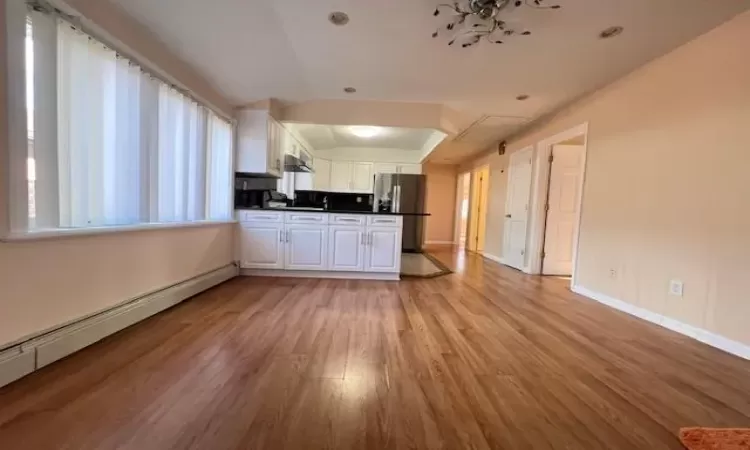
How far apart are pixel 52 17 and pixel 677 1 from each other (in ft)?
12.9

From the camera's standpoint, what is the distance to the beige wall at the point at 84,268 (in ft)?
5.54

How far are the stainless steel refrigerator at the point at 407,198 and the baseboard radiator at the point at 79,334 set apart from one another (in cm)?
523

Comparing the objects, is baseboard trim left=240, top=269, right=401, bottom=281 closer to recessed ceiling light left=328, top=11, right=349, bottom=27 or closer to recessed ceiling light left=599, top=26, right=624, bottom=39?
recessed ceiling light left=328, top=11, right=349, bottom=27

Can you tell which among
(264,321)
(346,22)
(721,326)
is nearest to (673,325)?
(721,326)

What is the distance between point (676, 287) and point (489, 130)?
12.3ft

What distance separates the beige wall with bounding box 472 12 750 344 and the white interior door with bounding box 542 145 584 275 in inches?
45.8

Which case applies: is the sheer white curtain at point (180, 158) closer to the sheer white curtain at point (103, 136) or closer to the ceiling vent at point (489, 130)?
the sheer white curtain at point (103, 136)

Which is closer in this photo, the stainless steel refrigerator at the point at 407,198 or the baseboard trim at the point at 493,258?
the baseboard trim at the point at 493,258

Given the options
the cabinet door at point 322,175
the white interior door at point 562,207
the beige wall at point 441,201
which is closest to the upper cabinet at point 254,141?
the cabinet door at point 322,175

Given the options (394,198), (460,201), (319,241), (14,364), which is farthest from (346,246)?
(460,201)

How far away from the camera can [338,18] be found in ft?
9.05

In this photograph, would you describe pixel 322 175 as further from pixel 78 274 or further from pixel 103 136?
pixel 78 274

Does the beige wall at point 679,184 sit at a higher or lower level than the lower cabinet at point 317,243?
higher

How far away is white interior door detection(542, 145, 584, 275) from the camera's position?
524 cm
